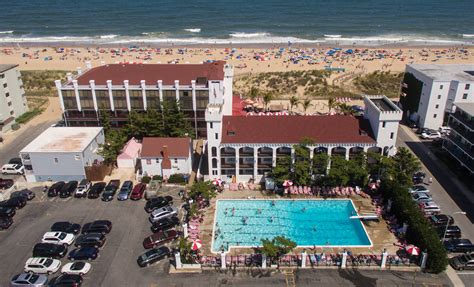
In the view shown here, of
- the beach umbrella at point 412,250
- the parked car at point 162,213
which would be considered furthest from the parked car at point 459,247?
the parked car at point 162,213

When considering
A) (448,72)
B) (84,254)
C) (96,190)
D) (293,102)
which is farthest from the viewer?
(293,102)

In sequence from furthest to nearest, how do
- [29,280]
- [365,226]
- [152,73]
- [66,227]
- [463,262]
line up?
[152,73], [365,226], [66,227], [463,262], [29,280]

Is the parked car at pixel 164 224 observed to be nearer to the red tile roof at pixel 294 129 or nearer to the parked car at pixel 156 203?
the parked car at pixel 156 203

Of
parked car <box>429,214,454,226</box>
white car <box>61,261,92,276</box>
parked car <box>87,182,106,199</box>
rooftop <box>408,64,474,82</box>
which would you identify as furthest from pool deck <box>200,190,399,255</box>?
rooftop <box>408,64,474,82</box>

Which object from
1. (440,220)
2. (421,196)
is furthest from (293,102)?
(440,220)

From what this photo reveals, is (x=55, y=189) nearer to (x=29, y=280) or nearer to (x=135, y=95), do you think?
(x=29, y=280)

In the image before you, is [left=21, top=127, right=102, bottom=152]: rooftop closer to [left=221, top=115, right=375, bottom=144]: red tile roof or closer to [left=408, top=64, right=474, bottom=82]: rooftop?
[left=221, top=115, right=375, bottom=144]: red tile roof
